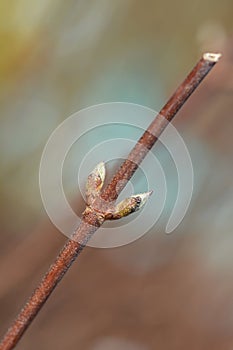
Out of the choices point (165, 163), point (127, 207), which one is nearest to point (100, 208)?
point (127, 207)

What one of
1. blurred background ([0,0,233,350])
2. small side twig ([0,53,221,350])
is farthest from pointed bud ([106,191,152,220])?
blurred background ([0,0,233,350])

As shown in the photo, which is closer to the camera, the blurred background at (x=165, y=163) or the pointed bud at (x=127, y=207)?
the pointed bud at (x=127, y=207)

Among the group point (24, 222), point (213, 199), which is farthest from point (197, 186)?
point (24, 222)

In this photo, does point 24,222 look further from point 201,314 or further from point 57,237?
point 201,314

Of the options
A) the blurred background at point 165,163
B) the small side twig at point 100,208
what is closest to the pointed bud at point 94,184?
the small side twig at point 100,208

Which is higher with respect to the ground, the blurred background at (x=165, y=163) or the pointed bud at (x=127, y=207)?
the blurred background at (x=165, y=163)

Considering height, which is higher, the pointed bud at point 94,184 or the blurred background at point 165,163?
the blurred background at point 165,163

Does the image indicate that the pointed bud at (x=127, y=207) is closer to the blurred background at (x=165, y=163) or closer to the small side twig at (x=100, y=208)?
the small side twig at (x=100, y=208)
